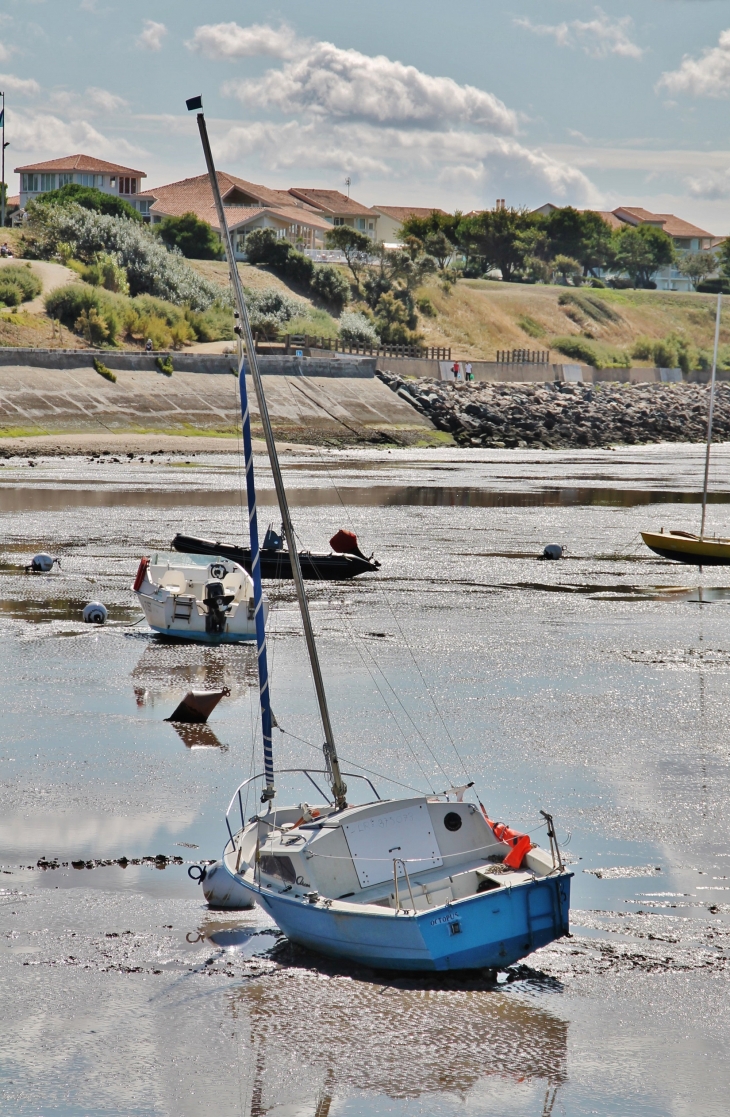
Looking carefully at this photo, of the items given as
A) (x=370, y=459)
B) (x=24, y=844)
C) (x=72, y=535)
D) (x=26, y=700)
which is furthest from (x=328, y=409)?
(x=24, y=844)

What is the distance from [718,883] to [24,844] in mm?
7271

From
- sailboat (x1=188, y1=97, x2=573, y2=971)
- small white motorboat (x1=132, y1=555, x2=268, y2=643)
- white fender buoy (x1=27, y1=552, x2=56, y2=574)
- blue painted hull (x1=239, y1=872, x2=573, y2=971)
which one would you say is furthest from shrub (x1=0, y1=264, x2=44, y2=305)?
blue painted hull (x1=239, y1=872, x2=573, y2=971)

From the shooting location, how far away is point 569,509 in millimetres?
51750

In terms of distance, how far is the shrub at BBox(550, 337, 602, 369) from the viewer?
14838cm

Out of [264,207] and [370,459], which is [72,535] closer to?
[370,459]

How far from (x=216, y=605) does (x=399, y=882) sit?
1398 cm

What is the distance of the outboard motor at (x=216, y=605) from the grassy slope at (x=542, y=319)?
10734cm

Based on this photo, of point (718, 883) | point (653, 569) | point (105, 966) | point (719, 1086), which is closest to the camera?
point (719, 1086)

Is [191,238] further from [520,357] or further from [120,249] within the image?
[520,357]

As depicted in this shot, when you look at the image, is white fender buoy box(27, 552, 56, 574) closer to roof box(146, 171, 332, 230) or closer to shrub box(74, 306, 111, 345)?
shrub box(74, 306, 111, 345)

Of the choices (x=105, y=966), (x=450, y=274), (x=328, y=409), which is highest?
(x=450, y=274)

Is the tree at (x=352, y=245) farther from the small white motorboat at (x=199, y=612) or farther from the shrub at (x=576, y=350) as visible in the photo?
the small white motorboat at (x=199, y=612)

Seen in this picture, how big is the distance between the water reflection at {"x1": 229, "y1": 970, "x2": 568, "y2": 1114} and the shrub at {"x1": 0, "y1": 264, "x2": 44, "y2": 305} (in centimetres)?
8105

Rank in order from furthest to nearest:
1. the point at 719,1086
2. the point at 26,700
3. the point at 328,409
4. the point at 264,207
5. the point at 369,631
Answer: the point at 264,207 < the point at 328,409 < the point at 369,631 < the point at 26,700 < the point at 719,1086
